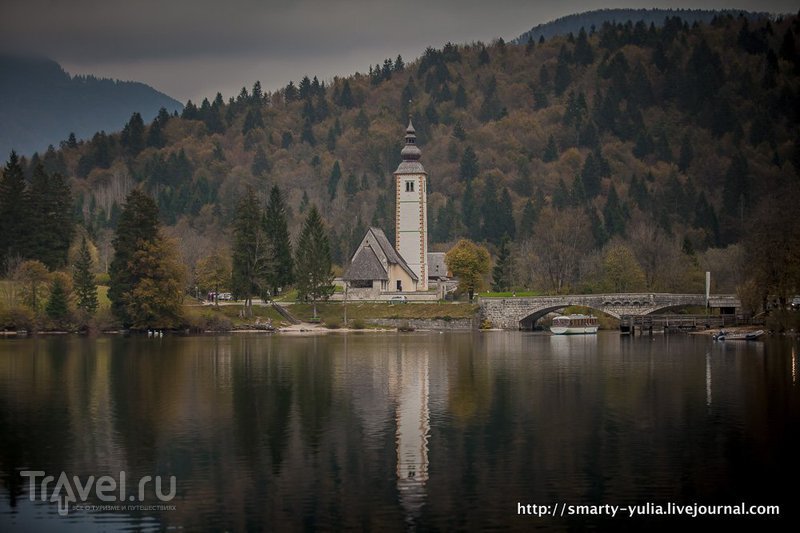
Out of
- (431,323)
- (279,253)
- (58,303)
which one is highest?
(279,253)

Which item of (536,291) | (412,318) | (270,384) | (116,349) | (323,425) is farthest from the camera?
(536,291)

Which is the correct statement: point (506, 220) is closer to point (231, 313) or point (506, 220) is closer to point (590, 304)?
point (590, 304)

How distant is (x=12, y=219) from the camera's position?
11794 cm

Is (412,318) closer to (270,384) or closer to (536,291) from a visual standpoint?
(536,291)

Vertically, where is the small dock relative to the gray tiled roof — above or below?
below

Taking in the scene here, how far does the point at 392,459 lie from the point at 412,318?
80.0 meters

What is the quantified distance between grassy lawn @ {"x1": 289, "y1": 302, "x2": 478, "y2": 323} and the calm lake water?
4459 cm

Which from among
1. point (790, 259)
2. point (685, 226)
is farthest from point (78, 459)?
point (685, 226)

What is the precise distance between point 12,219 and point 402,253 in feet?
140

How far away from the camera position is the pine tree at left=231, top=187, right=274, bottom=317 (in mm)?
114556

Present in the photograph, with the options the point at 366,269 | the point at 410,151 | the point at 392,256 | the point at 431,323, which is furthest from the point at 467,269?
the point at 410,151

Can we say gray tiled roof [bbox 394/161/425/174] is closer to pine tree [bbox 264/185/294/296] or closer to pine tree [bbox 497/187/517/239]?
pine tree [bbox 264/185/294/296]

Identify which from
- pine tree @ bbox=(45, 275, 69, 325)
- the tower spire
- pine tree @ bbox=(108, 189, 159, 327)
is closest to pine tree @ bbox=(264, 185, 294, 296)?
the tower spire

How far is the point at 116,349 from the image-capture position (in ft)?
270
